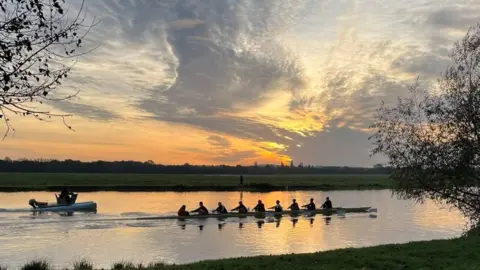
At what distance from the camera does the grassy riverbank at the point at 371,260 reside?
12523 millimetres

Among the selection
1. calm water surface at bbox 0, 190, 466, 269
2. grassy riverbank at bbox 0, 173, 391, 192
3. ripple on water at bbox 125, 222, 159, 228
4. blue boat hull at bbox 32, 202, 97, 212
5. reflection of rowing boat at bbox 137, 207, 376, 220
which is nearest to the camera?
calm water surface at bbox 0, 190, 466, 269

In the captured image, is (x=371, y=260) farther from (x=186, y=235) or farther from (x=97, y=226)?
(x=97, y=226)

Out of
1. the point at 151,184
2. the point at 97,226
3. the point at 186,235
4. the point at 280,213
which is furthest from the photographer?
the point at 151,184

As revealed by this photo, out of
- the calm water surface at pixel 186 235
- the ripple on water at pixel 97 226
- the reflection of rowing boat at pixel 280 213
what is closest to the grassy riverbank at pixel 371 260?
the calm water surface at pixel 186 235

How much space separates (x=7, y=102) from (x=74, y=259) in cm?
1254

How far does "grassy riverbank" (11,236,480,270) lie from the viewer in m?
12.5

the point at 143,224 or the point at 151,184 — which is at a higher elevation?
the point at 151,184

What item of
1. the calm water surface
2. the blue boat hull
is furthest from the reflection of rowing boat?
the blue boat hull

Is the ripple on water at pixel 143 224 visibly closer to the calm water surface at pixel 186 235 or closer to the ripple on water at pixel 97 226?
the calm water surface at pixel 186 235

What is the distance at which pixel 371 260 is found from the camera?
43.5 ft

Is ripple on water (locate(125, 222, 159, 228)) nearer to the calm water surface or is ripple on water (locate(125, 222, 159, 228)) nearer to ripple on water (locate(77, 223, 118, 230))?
the calm water surface

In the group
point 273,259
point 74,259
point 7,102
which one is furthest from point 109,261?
point 7,102

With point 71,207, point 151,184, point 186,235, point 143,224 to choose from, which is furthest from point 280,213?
point 151,184

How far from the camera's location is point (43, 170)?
165 metres
